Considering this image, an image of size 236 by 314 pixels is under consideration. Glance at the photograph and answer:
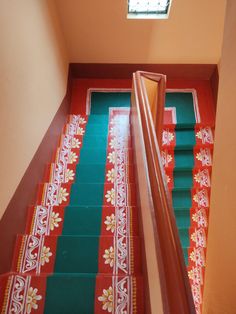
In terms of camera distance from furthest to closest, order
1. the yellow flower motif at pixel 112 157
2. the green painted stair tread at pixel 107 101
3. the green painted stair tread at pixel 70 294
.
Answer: the green painted stair tread at pixel 107 101 < the yellow flower motif at pixel 112 157 < the green painted stair tread at pixel 70 294

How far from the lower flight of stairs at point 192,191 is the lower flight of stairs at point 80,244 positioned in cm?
74

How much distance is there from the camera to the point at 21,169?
6.48 ft

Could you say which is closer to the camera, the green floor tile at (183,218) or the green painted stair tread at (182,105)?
the green floor tile at (183,218)

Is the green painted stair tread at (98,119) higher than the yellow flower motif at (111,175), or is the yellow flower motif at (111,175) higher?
the green painted stair tread at (98,119)

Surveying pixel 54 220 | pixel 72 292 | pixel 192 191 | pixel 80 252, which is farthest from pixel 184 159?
pixel 72 292

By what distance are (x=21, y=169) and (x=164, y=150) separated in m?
1.90

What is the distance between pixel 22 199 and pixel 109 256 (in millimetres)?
735

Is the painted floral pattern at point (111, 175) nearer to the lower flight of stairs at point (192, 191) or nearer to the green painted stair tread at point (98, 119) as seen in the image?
the lower flight of stairs at point (192, 191)

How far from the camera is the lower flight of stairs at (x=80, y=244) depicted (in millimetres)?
1481

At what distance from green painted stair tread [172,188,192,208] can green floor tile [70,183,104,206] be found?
1146mm

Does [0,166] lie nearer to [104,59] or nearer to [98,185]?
[98,185]

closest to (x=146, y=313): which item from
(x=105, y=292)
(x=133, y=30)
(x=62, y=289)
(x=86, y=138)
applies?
(x=105, y=292)

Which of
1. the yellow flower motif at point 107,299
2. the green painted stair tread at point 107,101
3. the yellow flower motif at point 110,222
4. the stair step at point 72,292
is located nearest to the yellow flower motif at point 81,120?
the green painted stair tread at point 107,101

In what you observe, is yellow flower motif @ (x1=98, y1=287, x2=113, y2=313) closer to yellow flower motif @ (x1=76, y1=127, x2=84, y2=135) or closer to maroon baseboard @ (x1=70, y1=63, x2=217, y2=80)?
yellow flower motif @ (x1=76, y1=127, x2=84, y2=135)
